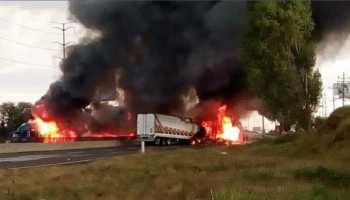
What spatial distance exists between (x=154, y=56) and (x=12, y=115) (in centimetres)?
5070

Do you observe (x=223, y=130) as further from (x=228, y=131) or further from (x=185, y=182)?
(x=185, y=182)

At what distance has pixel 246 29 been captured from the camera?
4778 centimetres

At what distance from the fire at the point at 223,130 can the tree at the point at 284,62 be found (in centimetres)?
1924

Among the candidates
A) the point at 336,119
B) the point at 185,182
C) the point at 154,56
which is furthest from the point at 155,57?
the point at 185,182

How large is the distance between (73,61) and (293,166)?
151 ft

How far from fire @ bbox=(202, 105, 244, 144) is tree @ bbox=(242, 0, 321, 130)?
758 inches

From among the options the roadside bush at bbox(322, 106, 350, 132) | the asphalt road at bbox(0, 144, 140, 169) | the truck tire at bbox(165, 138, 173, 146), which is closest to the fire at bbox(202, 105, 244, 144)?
the truck tire at bbox(165, 138, 173, 146)

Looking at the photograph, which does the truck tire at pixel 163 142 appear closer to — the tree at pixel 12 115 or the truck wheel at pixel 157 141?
the truck wheel at pixel 157 141

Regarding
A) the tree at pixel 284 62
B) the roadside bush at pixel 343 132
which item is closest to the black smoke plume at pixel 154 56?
the tree at pixel 284 62

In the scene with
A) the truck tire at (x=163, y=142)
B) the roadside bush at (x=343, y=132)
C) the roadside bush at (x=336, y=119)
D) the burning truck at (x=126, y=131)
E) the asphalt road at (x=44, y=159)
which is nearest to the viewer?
the roadside bush at (x=343, y=132)

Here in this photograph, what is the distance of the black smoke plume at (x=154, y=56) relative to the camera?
5947 centimetres

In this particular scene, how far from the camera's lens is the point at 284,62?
4297 cm

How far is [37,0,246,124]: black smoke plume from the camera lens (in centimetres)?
5947

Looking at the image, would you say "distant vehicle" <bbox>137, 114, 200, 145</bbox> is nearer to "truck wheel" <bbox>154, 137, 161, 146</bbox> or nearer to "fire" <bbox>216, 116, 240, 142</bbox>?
"truck wheel" <bbox>154, 137, 161, 146</bbox>
